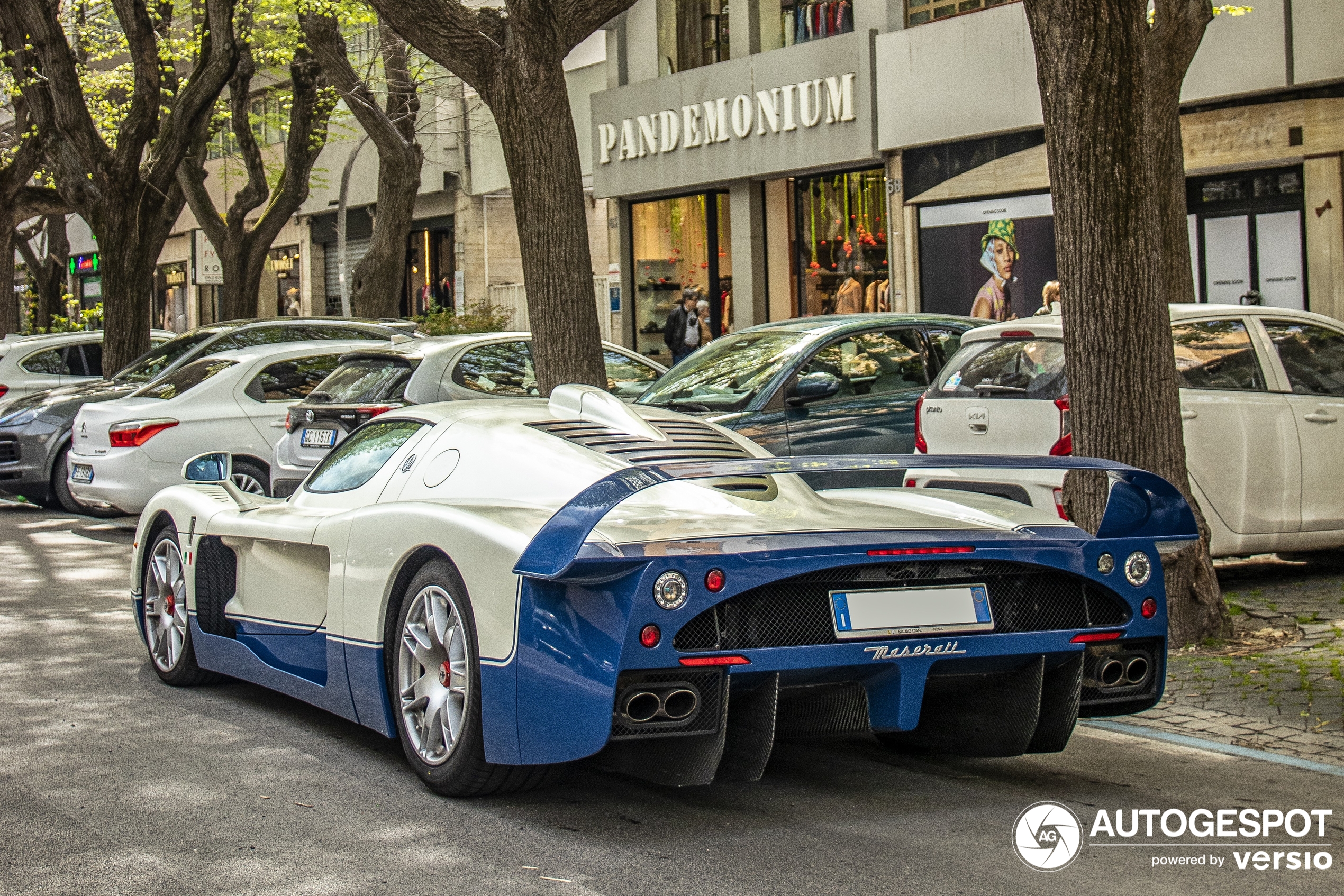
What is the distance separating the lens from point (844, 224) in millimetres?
23156

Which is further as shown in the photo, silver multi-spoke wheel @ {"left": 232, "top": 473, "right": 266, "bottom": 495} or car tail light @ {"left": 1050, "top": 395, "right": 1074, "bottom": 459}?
silver multi-spoke wheel @ {"left": 232, "top": 473, "right": 266, "bottom": 495}

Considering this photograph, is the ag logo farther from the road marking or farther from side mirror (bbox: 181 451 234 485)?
side mirror (bbox: 181 451 234 485)

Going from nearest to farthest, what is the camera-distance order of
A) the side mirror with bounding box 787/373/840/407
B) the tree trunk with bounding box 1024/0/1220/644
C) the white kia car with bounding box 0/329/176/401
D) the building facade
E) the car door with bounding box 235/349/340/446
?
the tree trunk with bounding box 1024/0/1220/644 → the side mirror with bounding box 787/373/840/407 → the car door with bounding box 235/349/340/446 → the building facade → the white kia car with bounding box 0/329/176/401

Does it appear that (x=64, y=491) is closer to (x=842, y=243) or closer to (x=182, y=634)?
(x=182, y=634)

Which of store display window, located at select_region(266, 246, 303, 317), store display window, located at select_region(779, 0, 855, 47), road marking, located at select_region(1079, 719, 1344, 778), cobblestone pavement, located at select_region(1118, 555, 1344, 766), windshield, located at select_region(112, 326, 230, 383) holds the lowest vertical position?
road marking, located at select_region(1079, 719, 1344, 778)

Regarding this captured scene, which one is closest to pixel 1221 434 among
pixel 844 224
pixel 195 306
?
pixel 844 224

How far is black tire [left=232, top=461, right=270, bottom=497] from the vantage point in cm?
1283

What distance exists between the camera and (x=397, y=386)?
38.5 ft

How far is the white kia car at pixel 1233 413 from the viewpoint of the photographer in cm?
860

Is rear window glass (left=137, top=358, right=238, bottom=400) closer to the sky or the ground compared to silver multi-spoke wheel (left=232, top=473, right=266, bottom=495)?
closer to the sky

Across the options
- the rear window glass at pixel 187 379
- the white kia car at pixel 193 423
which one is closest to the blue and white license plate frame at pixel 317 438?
the white kia car at pixel 193 423

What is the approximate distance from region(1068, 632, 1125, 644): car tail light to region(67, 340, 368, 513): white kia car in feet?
28.7

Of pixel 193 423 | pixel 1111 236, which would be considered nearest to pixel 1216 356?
pixel 1111 236

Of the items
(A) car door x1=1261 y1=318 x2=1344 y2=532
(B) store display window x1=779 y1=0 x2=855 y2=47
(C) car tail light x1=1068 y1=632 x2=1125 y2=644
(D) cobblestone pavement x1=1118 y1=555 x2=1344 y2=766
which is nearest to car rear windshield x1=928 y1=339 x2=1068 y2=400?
(A) car door x1=1261 y1=318 x2=1344 y2=532
